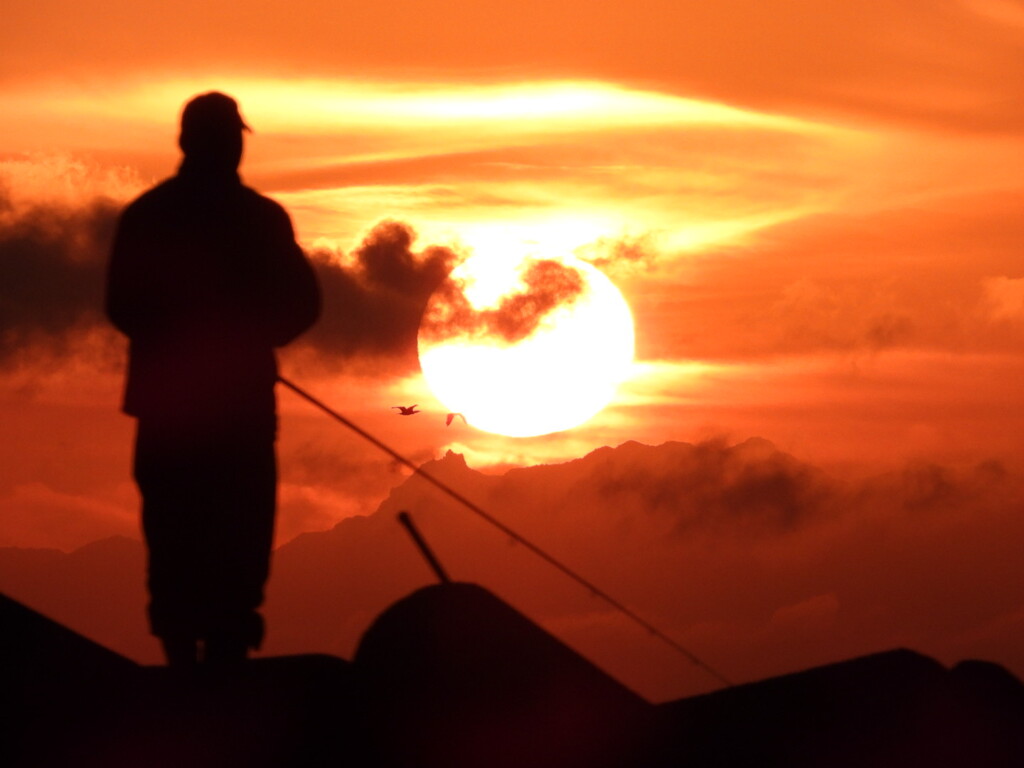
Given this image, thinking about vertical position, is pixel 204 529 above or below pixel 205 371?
below

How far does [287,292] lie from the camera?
28.1 feet

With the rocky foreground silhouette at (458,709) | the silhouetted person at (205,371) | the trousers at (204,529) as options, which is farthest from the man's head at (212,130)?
the rocky foreground silhouette at (458,709)

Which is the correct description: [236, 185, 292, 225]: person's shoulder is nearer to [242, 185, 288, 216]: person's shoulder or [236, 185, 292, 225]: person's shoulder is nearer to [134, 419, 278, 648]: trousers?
[242, 185, 288, 216]: person's shoulder

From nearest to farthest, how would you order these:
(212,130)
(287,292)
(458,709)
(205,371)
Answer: (458,709) < (212,130) < (205,371) < (287,292)

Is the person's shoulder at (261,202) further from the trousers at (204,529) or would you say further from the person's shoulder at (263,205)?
the trousers at (204,529)

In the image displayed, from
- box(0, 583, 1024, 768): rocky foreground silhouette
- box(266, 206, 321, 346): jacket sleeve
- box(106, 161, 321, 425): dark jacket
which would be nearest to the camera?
box(0, 583, 1024, 768): rocky foreground silhouette

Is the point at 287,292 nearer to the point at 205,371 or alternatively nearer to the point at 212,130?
the point at 205,371

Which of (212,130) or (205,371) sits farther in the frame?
(205,371)

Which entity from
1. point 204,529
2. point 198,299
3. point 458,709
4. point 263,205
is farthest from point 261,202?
point 458,709

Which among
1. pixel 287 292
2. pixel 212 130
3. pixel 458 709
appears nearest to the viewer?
pixel 458 709

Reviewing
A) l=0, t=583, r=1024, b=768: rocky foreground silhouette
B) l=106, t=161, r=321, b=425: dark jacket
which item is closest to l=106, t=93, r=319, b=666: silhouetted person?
l=106, t=161, r=321, b=425: dark jacket

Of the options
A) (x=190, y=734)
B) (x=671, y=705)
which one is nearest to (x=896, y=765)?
(x=671, y=705)

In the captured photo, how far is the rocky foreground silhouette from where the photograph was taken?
671cm

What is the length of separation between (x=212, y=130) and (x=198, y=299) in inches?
30.4
